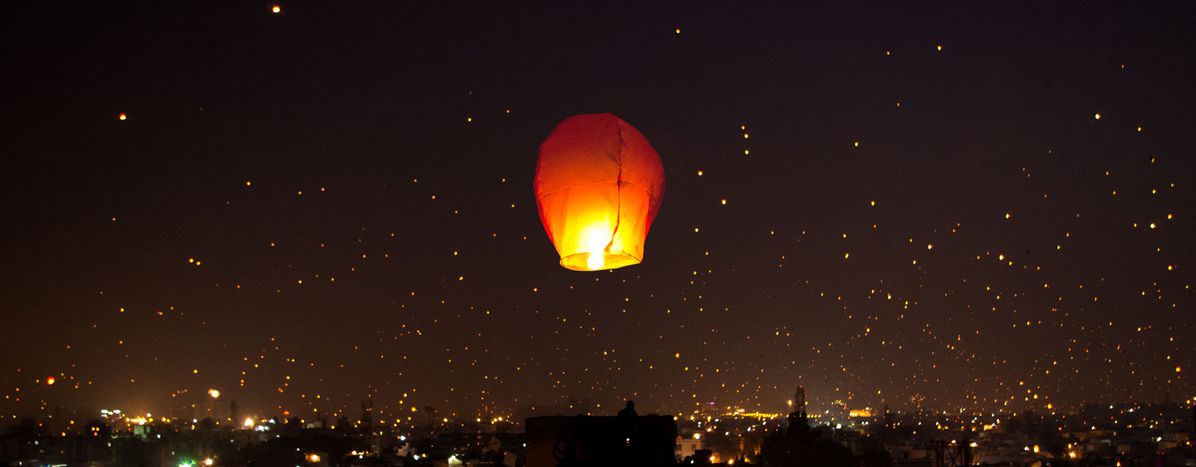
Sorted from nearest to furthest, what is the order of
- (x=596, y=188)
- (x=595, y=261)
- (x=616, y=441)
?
(x=616, y=441) < (x=596, y=188) < (x=595, y=261)

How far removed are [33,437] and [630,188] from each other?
87.1 ft

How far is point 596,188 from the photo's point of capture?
4535 mm

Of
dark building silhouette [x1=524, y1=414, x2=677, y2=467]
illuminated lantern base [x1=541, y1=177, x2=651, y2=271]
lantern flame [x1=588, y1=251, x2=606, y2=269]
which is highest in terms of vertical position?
illuminated lantern base [x1=541, y1=177, x2=651, y2=271]

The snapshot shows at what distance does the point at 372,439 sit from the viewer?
1298 inches

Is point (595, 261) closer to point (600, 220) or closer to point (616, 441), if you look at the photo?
point (600, 220)

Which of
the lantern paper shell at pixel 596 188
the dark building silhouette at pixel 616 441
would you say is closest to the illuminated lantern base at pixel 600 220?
the lantern paper shell at pixel 596 188

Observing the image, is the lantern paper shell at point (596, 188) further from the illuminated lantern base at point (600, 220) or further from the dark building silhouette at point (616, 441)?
the dark building silhouette at point (616, 441)

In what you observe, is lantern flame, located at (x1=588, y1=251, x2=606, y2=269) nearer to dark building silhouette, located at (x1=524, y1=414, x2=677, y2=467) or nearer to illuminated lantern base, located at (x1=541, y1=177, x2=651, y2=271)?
illuminated lantern base, located at (x1=541, y1=177, x2=651, y2=271)

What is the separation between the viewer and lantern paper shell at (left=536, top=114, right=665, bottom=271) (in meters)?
4.55

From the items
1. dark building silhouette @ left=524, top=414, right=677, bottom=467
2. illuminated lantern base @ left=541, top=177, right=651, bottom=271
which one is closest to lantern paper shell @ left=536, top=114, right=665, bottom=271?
illuminated lantern base @ left=541, top=177, right=651, bottom=271

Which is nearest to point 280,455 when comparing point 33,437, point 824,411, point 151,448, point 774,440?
point 151,448

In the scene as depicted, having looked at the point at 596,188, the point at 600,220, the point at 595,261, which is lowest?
the point at 595,261

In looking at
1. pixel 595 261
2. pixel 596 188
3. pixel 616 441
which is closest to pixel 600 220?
pixel 596 188

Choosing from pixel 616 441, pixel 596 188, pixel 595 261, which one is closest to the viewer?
pixel 616 441
